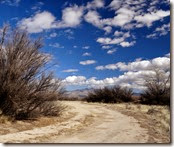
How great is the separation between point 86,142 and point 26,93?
11.9ft

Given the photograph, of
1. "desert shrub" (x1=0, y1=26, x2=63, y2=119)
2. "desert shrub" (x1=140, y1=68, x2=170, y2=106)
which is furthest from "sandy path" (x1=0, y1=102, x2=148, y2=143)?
"desert shrub" (x1=140, y1=68, x2=170, y2=106)

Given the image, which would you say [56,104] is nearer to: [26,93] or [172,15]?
[26,93]

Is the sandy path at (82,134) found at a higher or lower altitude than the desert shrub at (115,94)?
lower

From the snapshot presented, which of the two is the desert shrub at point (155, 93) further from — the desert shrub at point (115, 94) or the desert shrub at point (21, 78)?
the desert shrub at point (21, 78)

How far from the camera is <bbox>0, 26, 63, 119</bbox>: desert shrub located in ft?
36.3

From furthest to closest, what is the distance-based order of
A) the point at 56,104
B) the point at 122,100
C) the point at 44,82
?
1. the point at 122,100
2. the point at 56,104
3. the point at 44,82

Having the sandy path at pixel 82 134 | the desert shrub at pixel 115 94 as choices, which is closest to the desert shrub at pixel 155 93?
the desert shrub at pixel 115 94

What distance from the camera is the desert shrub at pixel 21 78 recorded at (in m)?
11.1

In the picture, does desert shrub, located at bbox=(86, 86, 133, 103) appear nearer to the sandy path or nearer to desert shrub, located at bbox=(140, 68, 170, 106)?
desert shrub, located at bbox=(140, 68, 170, 106)

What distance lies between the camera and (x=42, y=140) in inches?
332

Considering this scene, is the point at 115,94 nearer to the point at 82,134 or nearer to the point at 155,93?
the point at 155,93

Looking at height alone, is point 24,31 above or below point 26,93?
above

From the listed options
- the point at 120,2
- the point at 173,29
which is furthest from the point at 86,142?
the point at 120,2

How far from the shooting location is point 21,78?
11398 millimetres
